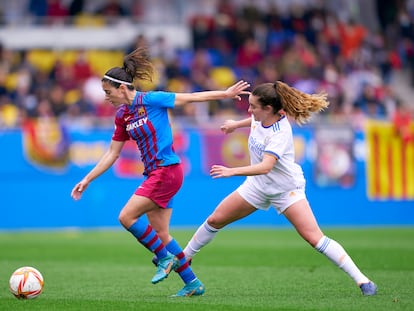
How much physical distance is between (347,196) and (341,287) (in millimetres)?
11409

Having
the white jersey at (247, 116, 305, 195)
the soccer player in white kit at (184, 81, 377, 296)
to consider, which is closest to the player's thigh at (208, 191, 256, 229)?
the soccer player in white kit at (184, 81, 377, 296)

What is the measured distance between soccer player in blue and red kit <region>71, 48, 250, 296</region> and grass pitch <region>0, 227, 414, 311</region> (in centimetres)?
47

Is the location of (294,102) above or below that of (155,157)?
above

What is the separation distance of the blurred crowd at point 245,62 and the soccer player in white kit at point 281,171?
11.4 meters

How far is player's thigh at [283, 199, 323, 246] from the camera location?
9023 mm

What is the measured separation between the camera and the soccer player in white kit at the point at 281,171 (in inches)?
354

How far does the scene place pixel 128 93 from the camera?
930 cm

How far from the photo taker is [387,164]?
21391mm

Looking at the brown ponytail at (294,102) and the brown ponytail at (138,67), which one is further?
the brown ponytail at (138,67)

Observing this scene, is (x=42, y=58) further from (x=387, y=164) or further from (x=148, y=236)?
(x=148, y=236)

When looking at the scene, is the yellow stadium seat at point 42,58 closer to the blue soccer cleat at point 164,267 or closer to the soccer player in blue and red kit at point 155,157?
the soccer player in blue and red kit at point 155,157

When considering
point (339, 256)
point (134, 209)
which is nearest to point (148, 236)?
point (134, 209)

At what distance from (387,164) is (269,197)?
12635 mm

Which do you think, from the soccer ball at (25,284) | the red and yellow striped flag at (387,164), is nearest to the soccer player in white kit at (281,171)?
the soccer ball at (25,284)
